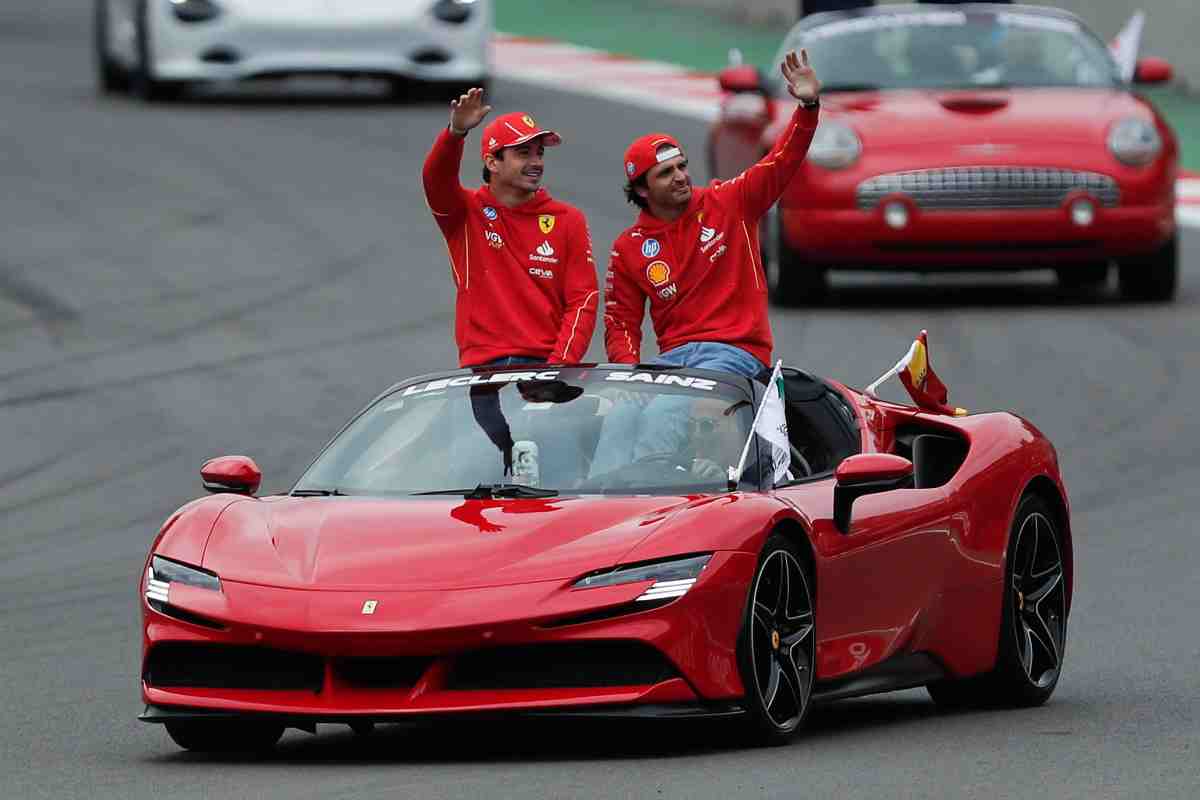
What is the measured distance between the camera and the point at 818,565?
8.47 metres

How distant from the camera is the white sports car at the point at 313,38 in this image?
82.7 feet

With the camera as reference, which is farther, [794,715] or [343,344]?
[343,344]

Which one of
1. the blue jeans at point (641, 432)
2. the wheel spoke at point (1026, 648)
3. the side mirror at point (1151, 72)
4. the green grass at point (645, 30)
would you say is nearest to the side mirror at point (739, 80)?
the side mirror at point (1151, 72)

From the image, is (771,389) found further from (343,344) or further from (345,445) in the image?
(343,344)

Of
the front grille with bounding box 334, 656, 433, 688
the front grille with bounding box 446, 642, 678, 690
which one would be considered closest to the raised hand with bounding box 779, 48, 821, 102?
the front grille with bounding box 446, 642, 678, 690

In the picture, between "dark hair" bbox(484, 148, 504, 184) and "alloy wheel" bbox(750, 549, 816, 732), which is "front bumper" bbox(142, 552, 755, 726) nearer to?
"alloy wheel" bbox(750, 549, 816, 732)

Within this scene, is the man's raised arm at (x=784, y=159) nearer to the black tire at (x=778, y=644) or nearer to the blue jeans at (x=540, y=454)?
the blue jeans at (x=540, y=454)

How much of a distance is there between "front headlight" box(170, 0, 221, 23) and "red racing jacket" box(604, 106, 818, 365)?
15.5 meters

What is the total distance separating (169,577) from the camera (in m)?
8.19

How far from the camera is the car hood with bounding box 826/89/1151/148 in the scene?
17.8 meters

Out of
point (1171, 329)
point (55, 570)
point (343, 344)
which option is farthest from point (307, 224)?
point (55, 570)

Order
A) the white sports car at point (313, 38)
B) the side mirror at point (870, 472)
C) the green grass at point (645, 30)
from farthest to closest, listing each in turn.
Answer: the green grass at point (645, 30) < the white sports car at point (313, 38) < the side mirror at point (870, 472)

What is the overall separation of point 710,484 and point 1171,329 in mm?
9552

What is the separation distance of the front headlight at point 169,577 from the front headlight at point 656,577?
978mm
